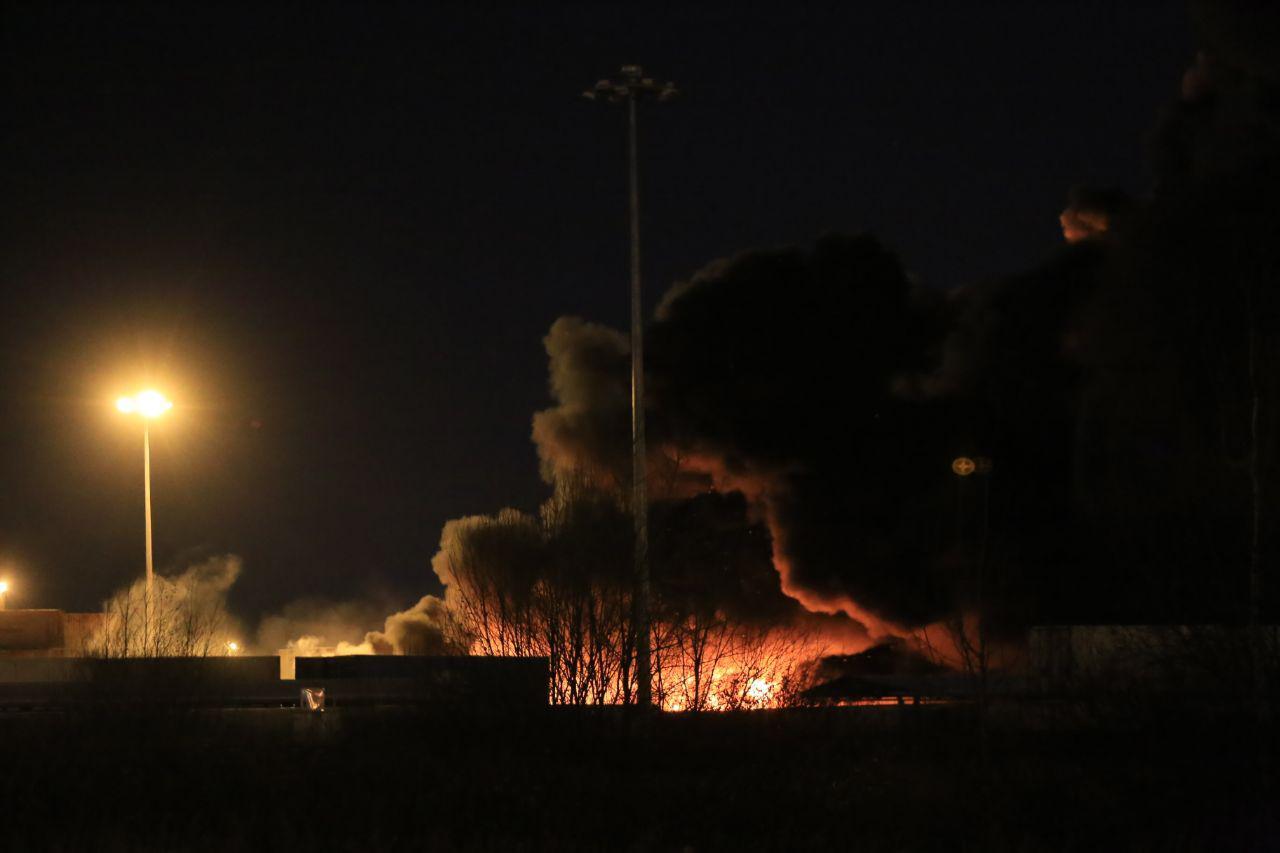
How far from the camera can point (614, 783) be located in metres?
14.9

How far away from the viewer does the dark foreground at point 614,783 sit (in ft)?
41.1

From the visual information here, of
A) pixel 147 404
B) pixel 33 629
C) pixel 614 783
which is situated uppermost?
pixel 147 404

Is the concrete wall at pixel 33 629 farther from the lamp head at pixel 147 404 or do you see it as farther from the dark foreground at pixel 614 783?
the dark foreground at pixel 614 783

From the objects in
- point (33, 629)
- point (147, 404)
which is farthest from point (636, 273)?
point (33, 629)

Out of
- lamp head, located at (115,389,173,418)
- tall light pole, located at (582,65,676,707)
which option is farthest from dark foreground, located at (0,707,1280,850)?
lamp head, located at (115,389,173,418)

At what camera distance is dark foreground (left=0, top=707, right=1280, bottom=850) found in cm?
1253

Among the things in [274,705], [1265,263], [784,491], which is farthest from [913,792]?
[784,491]

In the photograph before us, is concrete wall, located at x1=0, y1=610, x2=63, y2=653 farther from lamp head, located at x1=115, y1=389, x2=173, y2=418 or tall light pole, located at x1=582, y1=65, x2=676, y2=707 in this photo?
tall light pole, located at x1=582, y1=65, x2=676, y2=707

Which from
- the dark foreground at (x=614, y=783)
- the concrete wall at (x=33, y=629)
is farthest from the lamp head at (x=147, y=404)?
the concrete wall at (x=33, y=629)

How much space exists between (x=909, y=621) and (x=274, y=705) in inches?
785

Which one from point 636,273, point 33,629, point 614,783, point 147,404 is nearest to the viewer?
point 614,783

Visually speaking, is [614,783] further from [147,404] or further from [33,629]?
[33,629]

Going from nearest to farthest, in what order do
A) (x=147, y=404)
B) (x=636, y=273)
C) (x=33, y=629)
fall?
(x=636, y=273) < (x=147, y=404) < (x=33, y=629)

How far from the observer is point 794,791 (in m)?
14.4
